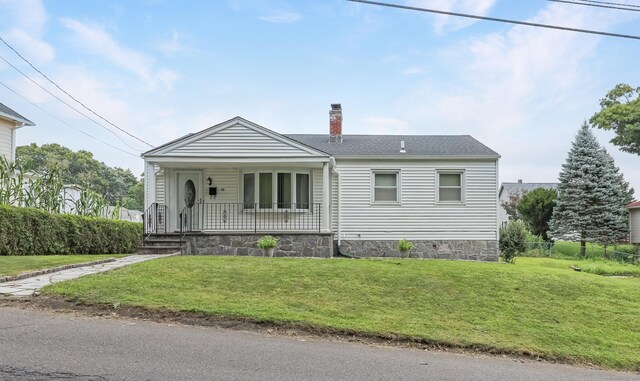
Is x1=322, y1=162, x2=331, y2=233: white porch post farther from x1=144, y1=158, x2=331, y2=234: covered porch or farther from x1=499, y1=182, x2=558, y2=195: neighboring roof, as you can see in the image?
x1=499, y1=182, x2=558, y2=195: neighboring roof

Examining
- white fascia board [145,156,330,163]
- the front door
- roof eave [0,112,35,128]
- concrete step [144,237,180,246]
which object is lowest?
concrete step [144,237,180,246]

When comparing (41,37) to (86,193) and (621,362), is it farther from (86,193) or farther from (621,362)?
(621,362)

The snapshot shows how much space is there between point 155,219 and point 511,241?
12.5 meters

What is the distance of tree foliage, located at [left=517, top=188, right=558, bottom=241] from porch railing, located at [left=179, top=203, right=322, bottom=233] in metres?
20.4

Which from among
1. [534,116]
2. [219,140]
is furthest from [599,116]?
[219,140]

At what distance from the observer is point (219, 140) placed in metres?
14.4

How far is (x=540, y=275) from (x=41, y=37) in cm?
1844

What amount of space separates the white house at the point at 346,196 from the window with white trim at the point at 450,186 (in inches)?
1.3

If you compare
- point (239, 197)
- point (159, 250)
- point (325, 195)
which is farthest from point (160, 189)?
point (325, 195)

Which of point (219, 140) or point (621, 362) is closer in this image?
point (621, 362)

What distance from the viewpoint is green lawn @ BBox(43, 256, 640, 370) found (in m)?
5.95

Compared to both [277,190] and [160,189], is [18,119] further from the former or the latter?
[277,190]

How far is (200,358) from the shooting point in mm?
4645

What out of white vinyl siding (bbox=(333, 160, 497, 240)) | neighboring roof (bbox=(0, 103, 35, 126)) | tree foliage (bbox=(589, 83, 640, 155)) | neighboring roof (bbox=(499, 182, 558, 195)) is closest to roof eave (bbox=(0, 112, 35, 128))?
neighboring roof (bbox=(0, 103, 35, 126))
